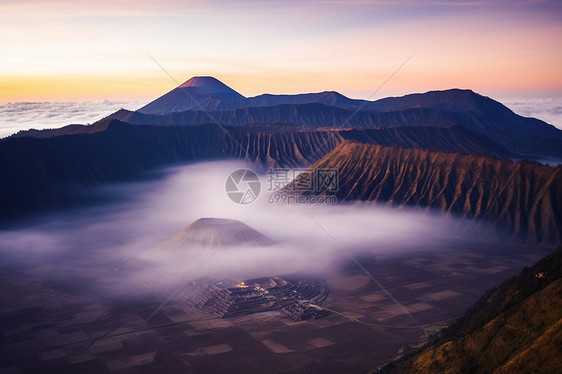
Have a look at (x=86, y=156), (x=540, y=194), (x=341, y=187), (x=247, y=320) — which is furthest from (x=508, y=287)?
(x=86, y=156)

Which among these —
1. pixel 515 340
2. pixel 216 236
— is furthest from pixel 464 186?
pixel 515 340

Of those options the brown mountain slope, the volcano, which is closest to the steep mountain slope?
the volcano

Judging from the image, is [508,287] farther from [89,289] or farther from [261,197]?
[261,197]

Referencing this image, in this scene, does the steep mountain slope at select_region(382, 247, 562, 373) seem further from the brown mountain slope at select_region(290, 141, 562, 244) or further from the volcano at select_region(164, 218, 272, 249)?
the brown mountain slope at select_region(290, 141, 562, 244)

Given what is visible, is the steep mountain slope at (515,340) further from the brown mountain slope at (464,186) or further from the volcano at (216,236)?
the brown mountain slope at (464,186)

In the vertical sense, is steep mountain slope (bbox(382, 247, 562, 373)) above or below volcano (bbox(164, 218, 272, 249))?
above

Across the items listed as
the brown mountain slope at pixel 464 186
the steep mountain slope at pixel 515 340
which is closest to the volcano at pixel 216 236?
the brown mountain slope at pixel 464 186
